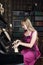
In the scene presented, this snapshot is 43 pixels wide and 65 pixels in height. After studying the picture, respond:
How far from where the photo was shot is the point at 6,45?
355cm

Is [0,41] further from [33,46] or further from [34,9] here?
[34,9]

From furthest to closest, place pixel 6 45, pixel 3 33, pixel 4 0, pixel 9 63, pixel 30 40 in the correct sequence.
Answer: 1. pixel 4 0
2. pixel 30 40
3. pixel 3 33
4. pixel 6 45
5. pixel 9 63

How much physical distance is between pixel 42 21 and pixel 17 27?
70 centimetres

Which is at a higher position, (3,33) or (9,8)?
(3,33)

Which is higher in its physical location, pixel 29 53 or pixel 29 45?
pixel 29 45

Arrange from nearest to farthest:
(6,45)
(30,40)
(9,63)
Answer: (9,63) → (6,45) → (30,40)

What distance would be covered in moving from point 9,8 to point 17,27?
54 cm

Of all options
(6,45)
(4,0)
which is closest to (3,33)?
(6,45)

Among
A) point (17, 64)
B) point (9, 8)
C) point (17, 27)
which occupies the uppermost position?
point (17, 64)

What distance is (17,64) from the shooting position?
3215 millimetres

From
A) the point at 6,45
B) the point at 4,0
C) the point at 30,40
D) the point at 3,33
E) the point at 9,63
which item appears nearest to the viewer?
the point at 9,63

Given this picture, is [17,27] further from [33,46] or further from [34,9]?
[33,46]

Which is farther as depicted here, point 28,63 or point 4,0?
point 4,0

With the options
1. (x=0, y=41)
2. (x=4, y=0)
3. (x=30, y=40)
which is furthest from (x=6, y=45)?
(x=4, y=0)
